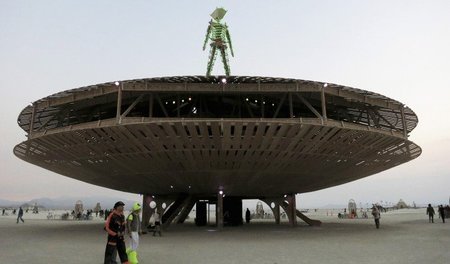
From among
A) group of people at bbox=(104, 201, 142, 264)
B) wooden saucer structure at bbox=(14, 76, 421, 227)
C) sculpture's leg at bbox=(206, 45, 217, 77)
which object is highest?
sculpture's leg at bbox=(206, 45, 217, 77)

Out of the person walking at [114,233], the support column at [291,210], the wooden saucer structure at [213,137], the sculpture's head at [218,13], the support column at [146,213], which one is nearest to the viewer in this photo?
the person walking at [114,233]

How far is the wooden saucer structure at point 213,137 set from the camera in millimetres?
16219

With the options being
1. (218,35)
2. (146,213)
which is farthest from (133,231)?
(218,35)

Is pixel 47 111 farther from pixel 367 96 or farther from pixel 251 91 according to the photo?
pixel 367 96

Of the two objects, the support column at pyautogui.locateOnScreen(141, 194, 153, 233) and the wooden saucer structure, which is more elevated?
the wooden saucer structure

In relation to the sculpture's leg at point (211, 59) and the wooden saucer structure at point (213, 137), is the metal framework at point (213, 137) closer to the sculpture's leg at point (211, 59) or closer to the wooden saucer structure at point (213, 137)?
the wooden saucer structure at point (213, 137)

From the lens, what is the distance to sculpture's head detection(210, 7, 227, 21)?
117 ft

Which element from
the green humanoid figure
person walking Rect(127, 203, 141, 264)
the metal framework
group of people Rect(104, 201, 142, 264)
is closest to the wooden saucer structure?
the metal framework

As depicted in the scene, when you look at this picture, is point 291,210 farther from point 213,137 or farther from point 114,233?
point 114,233

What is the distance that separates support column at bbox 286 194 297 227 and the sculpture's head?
1820 centimetres

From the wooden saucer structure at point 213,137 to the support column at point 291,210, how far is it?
8.56ft

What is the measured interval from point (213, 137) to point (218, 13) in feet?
74.6

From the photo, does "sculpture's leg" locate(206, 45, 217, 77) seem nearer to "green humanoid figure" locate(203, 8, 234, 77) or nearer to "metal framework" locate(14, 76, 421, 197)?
"green humanoid figure" locate(203, 8, 234, 77)

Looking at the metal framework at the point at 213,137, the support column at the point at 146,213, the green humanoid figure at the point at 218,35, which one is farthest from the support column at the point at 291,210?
the green humanoid figure at the point at 218,35
